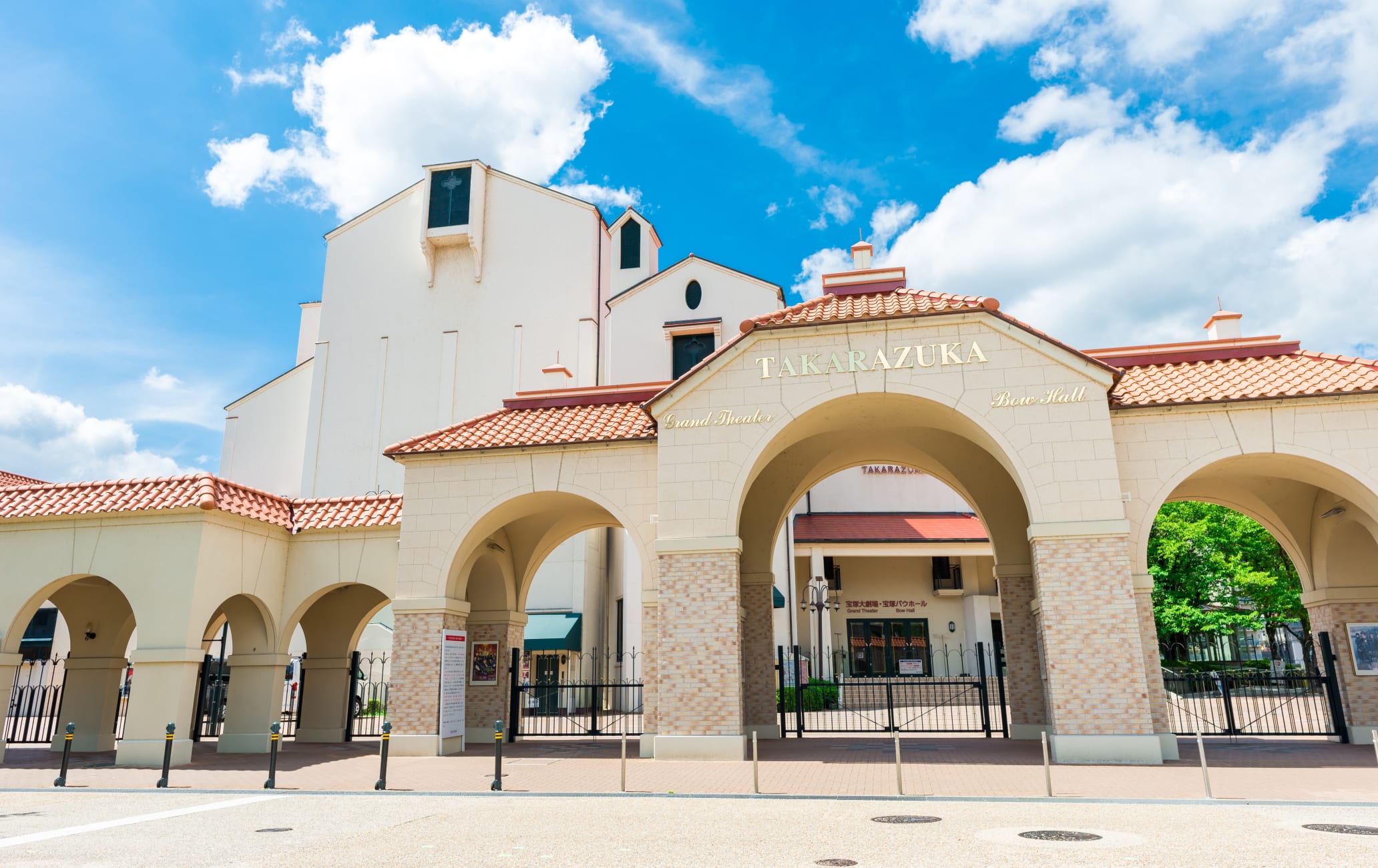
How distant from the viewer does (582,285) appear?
36.1 meters

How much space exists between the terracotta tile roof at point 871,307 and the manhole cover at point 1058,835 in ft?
33.3

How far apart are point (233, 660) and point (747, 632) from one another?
11.4 metres

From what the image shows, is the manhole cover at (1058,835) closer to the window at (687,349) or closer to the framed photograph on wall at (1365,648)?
the framed photograph on wall at (1365,648)

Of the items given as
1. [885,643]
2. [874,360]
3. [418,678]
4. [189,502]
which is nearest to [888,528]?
[885,643]

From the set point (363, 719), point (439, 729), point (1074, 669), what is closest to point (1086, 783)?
point (1074, 669)

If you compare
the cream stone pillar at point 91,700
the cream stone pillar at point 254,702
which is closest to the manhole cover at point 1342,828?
the cream stone pillar at point 254,702

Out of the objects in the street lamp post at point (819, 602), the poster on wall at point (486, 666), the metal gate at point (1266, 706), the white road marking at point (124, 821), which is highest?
the street lamp post at point (819, 602)

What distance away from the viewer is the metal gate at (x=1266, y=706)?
18656mm

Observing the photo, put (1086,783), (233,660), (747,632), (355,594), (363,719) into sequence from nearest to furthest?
1. (1086,783)
2. (233,660)
3. (747,632)
4. (355,594)
5. (363,719)

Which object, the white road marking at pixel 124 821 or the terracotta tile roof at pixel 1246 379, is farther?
the terracotta tile roof at pixel 1246 379

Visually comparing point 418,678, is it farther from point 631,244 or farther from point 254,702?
point 631,244

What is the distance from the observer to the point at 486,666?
21.2 metres

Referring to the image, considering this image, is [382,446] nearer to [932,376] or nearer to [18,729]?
[18,729]

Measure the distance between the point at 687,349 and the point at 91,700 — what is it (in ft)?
70.5
